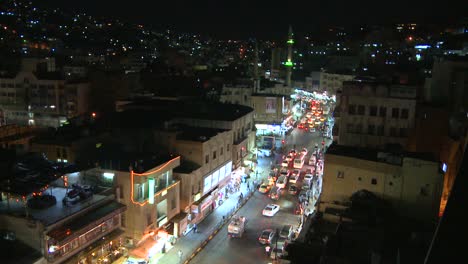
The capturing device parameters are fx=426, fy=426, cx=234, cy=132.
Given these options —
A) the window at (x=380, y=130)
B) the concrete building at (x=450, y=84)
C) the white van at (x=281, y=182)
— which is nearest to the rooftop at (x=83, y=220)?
the white van at (x=281, y=182)

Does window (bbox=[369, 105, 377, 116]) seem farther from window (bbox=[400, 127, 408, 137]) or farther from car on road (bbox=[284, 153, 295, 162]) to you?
car on road (bbox=[284, 153, 295, 162])

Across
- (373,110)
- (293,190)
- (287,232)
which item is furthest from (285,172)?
(287,232)

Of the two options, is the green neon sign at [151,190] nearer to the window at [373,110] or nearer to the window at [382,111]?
the window at [373,110]

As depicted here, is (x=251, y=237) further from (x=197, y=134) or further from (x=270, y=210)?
(x=197, y=134)

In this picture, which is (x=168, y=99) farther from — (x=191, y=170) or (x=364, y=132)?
(x=364, y=132)

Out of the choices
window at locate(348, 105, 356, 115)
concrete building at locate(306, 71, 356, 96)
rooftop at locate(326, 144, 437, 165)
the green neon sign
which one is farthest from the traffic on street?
concrete building at locate(306, 71, 356, 96)
